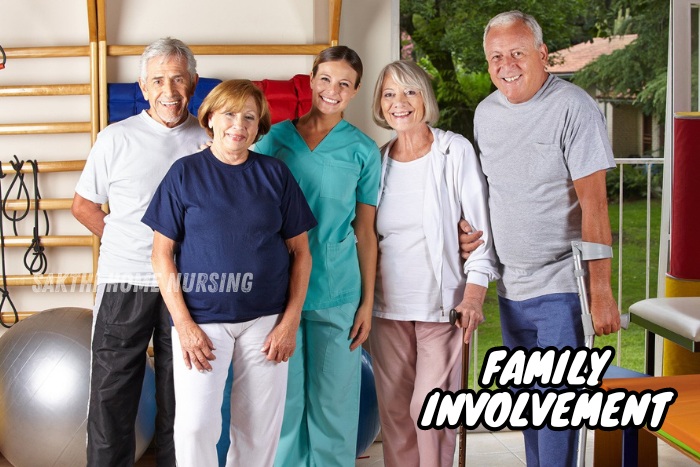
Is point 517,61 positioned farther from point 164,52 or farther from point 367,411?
point 367,411

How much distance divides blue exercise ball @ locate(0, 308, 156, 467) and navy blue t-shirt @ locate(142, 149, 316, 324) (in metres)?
0.86

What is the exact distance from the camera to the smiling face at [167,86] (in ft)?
7.77

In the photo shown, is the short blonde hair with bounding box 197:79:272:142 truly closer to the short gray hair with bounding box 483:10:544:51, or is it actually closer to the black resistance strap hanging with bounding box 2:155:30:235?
the short gray hair with bounding box 483:10:544:51

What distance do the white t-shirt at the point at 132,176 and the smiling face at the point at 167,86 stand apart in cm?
5

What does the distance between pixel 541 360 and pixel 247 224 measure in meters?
0.87

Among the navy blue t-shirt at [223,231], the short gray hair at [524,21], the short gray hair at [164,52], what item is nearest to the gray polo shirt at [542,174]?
the short gray hair at [524,21]

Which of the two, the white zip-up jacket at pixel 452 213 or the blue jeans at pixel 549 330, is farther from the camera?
the white zip-up jacket at pixel 452 213

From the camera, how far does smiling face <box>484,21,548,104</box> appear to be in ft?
7.57

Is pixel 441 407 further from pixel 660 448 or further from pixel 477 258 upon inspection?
pixel 660 448

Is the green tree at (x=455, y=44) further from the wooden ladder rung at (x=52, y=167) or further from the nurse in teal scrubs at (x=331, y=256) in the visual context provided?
the nurse in teal scrubs at (x=331, y=256)

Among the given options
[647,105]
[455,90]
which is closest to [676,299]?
[455,90]

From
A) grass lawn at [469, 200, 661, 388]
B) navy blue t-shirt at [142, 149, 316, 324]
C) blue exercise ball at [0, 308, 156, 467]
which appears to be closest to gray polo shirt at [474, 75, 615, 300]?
navy blue t-shirt at [142, 149, 316, 324]

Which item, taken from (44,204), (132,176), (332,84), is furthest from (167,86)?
(44,204)

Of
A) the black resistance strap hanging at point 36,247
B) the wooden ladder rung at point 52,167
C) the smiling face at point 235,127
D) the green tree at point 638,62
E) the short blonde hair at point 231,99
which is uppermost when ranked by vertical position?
the green tree at point 638,62
